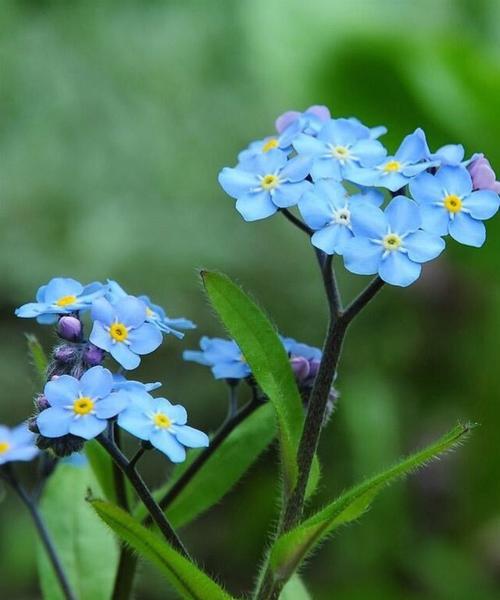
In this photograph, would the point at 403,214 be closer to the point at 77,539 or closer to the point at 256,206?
the point at 256,206

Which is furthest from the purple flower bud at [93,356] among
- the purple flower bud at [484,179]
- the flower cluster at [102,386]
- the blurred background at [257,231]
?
the blurred background at [257,231]

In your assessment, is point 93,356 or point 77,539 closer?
point 93,356

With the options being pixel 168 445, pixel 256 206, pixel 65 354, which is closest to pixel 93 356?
pixel 65 354

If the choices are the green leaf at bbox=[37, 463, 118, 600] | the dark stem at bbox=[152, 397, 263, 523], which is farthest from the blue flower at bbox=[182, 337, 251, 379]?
the green leaf at bbox=[37, 463, 118, 600]

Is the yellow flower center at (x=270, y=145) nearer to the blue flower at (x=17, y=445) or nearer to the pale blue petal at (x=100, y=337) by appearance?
the pale blue petal at (x=100, y=337)

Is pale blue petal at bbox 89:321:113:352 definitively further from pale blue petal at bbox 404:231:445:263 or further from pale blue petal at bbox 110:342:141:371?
pale blue petal at bbox 404:231:445:263

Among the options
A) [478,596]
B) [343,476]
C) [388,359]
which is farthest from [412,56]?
[478,596]

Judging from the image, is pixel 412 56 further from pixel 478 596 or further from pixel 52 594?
pixel 52 594
